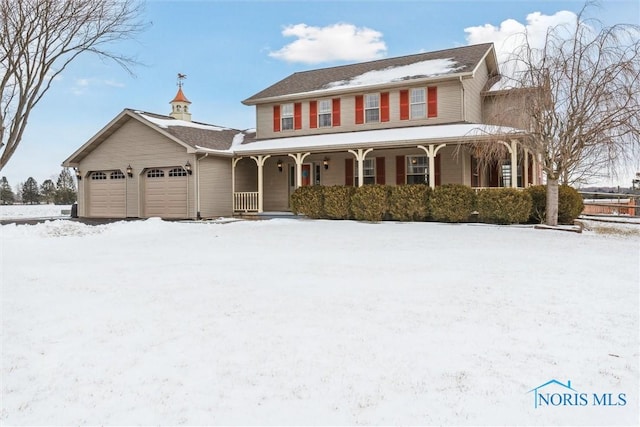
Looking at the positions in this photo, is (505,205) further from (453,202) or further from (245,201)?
(245,201)

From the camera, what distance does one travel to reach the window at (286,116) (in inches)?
776

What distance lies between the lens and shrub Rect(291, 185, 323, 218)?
16.5 metres

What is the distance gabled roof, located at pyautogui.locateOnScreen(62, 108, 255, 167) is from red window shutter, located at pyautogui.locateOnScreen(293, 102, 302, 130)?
248cm

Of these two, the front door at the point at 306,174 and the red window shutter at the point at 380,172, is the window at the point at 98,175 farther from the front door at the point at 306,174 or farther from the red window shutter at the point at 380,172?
the red window shutter at the point at 380,172

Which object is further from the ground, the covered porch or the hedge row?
the covered porch

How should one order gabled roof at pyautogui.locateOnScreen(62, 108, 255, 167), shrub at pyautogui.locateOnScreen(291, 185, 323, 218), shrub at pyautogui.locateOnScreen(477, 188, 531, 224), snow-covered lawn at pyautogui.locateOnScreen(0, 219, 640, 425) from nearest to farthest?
snow-covered lawn at pyautogui.locateOnScreen(0, 219, 640, 425) → shrub at pyautogui.locateOnScreen(477, 188, 531, 224) → shrub at pyautogui.locateOnScreen(291, 185, 323, 218) → gabled roof at pyautogui.locateOnScreen(62, 108, 255, 167)

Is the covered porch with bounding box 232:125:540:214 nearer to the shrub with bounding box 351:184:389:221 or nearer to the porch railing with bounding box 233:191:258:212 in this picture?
the porch railing with bounding box 233:191:258:212

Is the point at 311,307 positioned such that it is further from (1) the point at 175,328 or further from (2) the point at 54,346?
(2) the point at 54,346

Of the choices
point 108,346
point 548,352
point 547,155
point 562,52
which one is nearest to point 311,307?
point 108,346

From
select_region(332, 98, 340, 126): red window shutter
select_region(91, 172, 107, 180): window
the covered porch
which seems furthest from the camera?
select_region(91, 172, 107, 180): window

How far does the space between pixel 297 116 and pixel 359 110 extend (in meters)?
2.89

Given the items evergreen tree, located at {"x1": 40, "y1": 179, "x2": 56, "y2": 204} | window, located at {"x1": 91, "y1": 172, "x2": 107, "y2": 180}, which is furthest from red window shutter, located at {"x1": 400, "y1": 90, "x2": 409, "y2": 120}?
evergreen tree, located at {"x1": 40, "y1": 179, "x2": 56, "y2": 204}

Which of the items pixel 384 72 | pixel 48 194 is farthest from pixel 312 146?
pixel 48 194

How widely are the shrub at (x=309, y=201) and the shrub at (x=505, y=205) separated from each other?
5600mm
